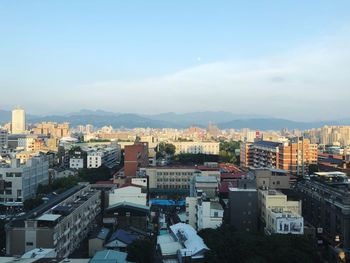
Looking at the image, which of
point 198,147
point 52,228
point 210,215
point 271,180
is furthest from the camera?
point 198,147

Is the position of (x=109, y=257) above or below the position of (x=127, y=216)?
above

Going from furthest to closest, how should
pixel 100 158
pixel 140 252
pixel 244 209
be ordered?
1. pixel 100 158
2. pixel 244 209
3. pixel 140 252

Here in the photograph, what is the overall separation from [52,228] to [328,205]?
8.37 meters

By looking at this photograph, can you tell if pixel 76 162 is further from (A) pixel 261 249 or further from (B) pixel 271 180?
(A) pixel 261 249

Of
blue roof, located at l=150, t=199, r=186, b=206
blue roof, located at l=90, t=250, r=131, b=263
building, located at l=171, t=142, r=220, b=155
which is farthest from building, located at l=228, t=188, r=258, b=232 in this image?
building, located at l=171, t=142, r=220, b=155

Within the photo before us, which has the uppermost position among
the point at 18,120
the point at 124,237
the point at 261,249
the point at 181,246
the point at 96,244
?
the point at 18,120

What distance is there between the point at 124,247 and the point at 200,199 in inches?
138

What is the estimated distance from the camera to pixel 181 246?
Result: 37.8 feet

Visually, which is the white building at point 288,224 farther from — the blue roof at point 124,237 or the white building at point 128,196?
the white building at point 128,196

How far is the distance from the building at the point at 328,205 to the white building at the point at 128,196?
20.1 ft

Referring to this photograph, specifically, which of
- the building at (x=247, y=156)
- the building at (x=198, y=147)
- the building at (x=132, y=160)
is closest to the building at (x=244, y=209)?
the building at (x=132, y=160)

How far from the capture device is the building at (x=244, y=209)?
542 inches

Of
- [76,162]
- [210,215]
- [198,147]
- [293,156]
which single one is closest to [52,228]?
[210,215]

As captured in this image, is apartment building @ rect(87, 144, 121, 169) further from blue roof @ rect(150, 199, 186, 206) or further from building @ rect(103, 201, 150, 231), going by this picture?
building @ rect(103, 201, 150, 231)
